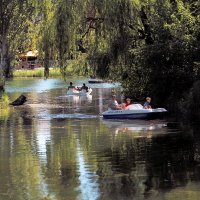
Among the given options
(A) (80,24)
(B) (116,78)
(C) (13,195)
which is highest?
(A) (80,24)

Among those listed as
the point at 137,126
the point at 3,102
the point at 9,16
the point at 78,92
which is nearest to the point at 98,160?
the point at 137,126

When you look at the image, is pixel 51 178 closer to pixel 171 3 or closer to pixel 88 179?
pixel 88 179

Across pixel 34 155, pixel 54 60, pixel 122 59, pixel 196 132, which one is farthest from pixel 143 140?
pixel 54 60

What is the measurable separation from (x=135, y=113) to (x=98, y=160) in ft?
36.3

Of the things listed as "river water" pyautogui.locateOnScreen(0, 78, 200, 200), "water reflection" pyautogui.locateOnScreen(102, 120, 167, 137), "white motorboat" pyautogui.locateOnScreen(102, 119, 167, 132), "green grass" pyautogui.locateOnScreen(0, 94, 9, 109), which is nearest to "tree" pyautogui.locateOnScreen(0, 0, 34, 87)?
"green grass" pyautogui.locateOnScreen(0, 94, 9, 109)

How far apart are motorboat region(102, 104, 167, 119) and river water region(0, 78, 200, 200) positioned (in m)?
0.64

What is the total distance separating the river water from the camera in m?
12.0

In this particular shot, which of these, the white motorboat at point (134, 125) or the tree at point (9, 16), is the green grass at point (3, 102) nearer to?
the tree at point (9, 16)

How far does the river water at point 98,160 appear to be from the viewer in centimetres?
1201

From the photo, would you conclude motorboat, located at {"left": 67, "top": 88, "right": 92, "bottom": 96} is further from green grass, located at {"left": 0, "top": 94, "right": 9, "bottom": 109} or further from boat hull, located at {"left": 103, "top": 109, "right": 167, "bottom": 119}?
boat hull, located at {"left": 103, "top": 109, "right": 167, "bottom": 119}

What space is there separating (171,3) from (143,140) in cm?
1226

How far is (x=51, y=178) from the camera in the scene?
13469mm

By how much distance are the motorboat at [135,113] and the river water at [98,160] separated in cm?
64

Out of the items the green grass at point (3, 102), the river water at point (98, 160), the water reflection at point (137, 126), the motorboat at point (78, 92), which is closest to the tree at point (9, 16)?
the green grass at point (3, 102)
